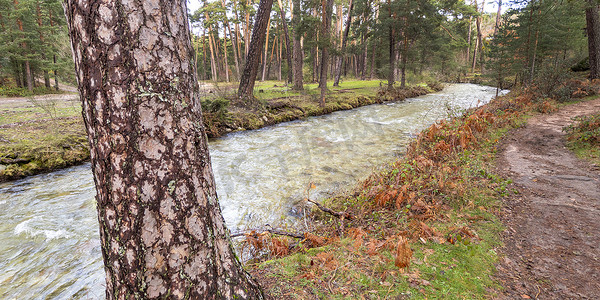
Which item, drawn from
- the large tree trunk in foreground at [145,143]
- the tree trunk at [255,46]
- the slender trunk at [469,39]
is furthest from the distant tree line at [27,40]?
the slender trunk at [469,39]

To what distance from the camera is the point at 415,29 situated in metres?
20.5

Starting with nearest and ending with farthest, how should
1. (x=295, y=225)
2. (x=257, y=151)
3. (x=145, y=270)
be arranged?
(x=145, y=270) < (x=295, y=225) < (x=257, y=151)

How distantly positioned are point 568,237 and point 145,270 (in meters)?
4.30

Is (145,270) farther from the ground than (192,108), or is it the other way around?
(192,108)

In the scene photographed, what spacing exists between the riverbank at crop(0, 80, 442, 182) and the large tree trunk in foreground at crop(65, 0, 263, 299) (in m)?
7.49

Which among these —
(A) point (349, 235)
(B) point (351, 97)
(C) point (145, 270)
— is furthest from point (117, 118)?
(B) point (351, 97)

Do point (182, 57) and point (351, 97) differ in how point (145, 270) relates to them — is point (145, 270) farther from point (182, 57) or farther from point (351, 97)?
point (351, 97)

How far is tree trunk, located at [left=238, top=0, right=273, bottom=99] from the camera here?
1248 centimetres

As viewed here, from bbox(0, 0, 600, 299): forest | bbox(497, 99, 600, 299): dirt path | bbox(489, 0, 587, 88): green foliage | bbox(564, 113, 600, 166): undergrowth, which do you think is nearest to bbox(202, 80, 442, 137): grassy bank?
bbox(0, 0, 600, 299): forest

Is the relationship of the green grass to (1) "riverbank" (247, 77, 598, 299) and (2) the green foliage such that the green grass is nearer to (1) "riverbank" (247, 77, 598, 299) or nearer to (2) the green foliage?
(1) "riverbank" (247, 77, 598, 299)

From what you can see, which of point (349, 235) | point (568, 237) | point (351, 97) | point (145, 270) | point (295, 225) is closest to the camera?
point (145, 270)

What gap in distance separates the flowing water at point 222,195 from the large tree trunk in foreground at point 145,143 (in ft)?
7.92

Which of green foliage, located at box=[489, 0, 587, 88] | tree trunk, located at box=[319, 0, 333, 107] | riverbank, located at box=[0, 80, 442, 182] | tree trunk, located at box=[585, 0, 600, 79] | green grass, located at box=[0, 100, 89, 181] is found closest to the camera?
green grass, located at box=[0, 100, 89, 181]

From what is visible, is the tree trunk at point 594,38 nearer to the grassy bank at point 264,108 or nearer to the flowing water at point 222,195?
the grassy bank at point 264,108
